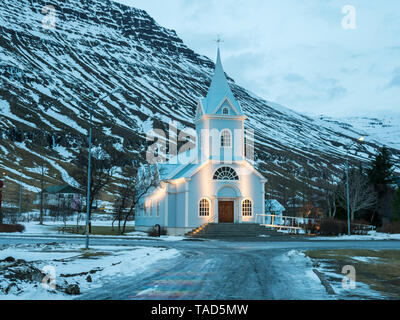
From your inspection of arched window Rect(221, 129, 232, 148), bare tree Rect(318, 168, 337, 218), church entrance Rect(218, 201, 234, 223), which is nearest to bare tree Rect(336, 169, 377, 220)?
bare tree Rect(318, 168, 337, 218)

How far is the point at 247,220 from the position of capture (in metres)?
46.7

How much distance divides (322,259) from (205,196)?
86.7ft

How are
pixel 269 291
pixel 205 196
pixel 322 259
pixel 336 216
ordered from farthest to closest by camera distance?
1. pixel 336 216
2. pixel 205 196
3. pixel 322 259
4. pixel 269 291

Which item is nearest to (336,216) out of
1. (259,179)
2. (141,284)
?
(259,179)

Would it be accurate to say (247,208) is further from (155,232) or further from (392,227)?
(392,227)

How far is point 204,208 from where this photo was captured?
45875mm

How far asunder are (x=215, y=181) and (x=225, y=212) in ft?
10.1

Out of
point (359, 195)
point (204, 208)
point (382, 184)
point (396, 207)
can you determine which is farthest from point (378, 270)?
point (382, 184)

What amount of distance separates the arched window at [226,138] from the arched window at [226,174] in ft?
7.92

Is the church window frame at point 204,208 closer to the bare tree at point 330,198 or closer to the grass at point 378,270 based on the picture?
the bare tree at point 330,198

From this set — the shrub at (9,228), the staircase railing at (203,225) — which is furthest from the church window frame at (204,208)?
the shrub at (9,228)

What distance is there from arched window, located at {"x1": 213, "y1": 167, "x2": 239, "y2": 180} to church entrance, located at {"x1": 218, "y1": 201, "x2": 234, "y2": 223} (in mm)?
2337
